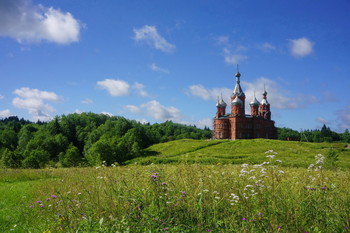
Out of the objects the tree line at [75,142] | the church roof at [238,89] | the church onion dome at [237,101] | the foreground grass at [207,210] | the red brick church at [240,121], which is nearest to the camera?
the foreground grass at [207,210]

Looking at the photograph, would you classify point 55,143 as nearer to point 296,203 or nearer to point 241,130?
point 241,130

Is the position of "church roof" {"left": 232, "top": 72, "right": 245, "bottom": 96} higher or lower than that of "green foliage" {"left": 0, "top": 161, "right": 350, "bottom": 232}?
higher

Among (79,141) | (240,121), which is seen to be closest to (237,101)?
(240,121)

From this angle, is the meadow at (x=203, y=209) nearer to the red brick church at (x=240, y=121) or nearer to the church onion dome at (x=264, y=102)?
the red brick church at (x=240, y=121)

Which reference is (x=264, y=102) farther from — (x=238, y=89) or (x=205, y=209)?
(x=205, y=209)

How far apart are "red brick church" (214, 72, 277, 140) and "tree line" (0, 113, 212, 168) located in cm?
2255

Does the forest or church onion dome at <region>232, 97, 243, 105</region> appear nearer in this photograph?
the forest

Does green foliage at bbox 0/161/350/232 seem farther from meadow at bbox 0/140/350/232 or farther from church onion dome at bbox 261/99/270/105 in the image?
church onion dome at bbox 261/99/270/105

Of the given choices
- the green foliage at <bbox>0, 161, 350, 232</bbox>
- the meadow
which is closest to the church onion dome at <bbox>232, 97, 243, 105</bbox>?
the meadow

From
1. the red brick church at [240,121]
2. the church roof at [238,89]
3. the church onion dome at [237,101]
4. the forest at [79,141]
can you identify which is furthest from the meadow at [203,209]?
the church roof at [238,89]

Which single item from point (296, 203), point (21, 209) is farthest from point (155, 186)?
point (21, 209)

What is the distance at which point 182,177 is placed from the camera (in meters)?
7.39

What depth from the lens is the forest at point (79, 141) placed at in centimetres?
5238

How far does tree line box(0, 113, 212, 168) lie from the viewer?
5228 cm
